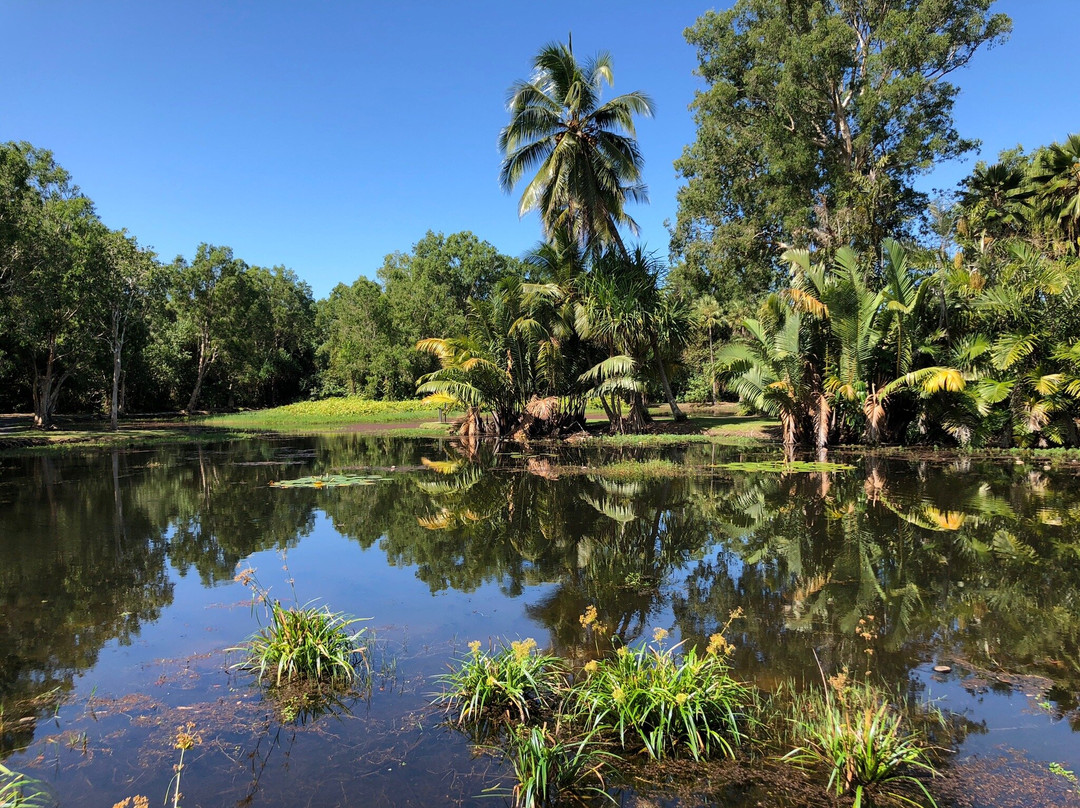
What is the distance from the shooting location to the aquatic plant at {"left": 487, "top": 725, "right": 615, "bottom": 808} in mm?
3008

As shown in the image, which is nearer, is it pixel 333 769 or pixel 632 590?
pixel 333 769

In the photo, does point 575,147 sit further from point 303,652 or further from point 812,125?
point 303,652

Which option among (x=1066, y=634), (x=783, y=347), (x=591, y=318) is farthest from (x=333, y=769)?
(x=591, y=318)

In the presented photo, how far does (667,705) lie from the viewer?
348 cm

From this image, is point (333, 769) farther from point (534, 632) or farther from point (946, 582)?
point (946, 582)

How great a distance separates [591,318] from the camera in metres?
21.5

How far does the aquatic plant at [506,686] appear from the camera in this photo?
379cm

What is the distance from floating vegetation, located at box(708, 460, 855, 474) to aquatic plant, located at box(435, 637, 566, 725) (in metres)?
10.6

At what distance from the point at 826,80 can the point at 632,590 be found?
22.1 m

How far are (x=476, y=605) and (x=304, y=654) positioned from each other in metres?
1.83

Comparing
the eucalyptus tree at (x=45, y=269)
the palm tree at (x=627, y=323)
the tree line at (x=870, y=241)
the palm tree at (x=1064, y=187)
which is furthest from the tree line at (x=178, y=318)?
the palm tree at (x=1064, y=187)

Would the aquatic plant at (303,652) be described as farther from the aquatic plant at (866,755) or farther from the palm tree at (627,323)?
the palm tree at (627,323)

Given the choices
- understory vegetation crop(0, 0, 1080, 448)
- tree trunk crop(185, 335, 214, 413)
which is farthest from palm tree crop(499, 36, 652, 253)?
tree trunk crop(185, 335, 214, 413)

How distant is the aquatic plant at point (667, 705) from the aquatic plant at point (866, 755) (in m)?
0.38
